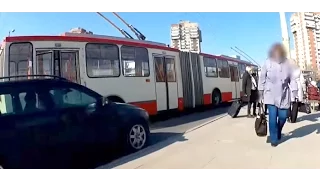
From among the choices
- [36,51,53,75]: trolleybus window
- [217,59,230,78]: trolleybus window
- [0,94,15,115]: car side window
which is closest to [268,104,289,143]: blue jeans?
[0,94,15,115]: car side window

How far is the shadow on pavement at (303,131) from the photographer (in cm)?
560

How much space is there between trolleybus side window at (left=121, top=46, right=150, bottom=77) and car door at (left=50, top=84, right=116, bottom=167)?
3453 millimetres

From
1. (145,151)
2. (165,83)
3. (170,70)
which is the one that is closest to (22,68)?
(145,151)

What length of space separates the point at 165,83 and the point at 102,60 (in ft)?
8.68

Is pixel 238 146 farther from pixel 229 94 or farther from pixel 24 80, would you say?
pixel 229 94

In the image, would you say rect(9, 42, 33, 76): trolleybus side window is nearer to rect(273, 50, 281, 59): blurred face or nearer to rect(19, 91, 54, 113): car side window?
rect(19, 91, 54, 113): car side window

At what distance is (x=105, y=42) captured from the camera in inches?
316

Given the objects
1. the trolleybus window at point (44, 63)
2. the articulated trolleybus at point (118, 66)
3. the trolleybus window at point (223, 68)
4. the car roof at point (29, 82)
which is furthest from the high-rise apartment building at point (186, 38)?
the car roof at point (29, 82)

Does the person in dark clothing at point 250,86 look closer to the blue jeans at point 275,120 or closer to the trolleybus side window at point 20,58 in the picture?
the blue jeans at point 275,120

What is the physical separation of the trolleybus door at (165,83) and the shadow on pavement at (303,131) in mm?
4388

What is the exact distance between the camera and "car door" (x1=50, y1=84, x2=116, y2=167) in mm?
4562

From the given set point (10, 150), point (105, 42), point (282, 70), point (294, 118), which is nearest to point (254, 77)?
point (294, 118)

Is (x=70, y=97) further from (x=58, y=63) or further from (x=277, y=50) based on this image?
(x=277, y=50)

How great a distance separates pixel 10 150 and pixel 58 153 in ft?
2.41
